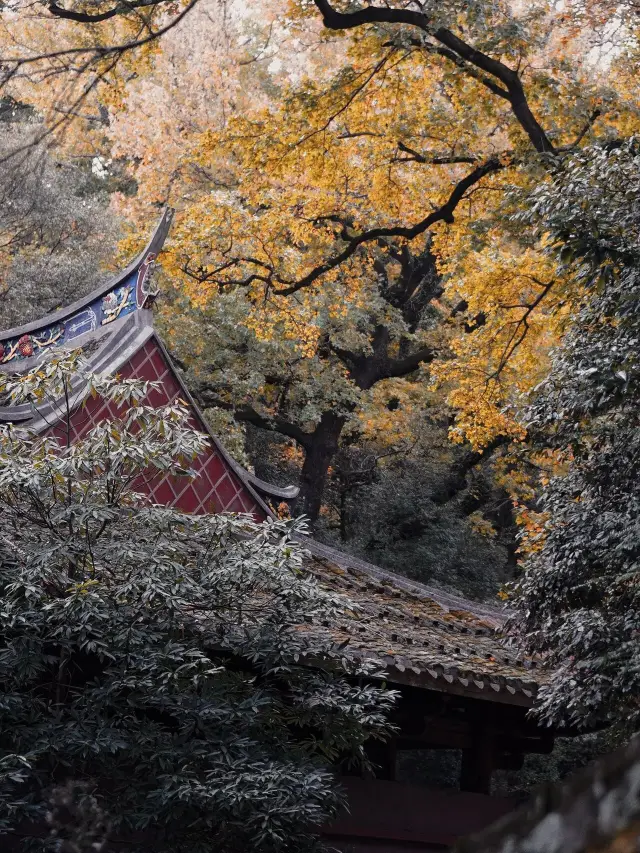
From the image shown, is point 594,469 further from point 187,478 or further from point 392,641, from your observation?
point 187,478

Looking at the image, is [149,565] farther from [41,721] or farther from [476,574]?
[476,574]

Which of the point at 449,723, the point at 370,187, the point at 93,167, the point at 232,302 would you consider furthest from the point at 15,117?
the point at 449,723

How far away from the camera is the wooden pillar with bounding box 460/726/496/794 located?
791 centimetres

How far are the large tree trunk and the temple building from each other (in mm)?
9055

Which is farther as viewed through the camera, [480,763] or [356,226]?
[356,226]

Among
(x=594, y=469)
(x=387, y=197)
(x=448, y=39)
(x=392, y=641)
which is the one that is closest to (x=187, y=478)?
(x=392, y=641)

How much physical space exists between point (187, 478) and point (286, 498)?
1.91m

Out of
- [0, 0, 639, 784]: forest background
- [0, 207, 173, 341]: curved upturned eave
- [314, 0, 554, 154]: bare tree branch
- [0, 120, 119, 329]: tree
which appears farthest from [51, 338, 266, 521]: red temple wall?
[0, 120, 119, 329]: tree

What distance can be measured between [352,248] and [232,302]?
207 inches

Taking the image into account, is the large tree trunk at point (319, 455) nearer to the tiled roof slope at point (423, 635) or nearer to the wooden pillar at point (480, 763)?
the tiled roof slope at point (423, 635)

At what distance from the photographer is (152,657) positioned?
532 centimetres

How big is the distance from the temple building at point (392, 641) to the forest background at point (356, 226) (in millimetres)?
968

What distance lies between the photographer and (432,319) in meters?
22.8

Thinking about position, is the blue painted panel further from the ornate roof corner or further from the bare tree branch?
the bare tree branch
